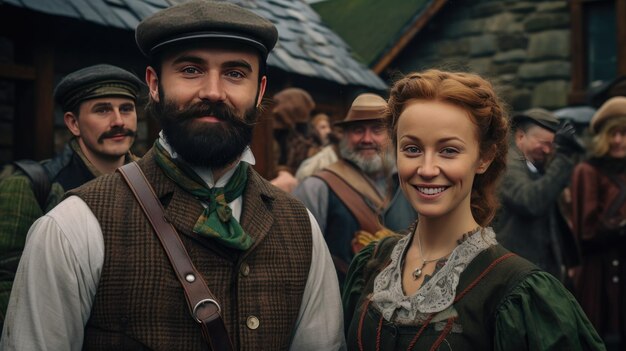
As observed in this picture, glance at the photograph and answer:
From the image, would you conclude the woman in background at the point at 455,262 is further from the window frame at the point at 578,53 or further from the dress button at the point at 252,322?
the window frame at the point at 578,53

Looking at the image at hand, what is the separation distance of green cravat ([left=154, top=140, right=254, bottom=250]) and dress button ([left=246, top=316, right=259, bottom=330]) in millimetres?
224

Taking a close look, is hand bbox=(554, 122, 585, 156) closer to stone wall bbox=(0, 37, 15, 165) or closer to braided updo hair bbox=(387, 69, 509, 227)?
braided updo hair bbox=(387, 69, 509, 227)

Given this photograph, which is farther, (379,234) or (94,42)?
(94,42)

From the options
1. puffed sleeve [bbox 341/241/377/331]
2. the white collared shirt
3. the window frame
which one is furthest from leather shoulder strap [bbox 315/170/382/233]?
the window frame

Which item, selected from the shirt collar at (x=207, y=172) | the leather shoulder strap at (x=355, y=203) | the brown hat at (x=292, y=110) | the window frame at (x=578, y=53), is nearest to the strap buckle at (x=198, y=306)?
the shirt collar at (x=207, y=172)

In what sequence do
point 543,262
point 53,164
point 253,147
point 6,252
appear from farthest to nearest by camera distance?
point 253,147
point 543,262
point 53,164
point 6,252

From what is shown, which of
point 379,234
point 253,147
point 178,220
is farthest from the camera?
point 253,147

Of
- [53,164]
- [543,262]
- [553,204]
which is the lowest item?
[543,262]

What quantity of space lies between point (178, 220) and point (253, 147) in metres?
5.22

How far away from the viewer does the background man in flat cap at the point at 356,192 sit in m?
5.21

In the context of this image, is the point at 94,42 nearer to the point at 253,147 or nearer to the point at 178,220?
the point at 253,147

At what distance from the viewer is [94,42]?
6285mm

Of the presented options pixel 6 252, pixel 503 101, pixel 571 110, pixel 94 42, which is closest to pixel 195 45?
pixel 503 101

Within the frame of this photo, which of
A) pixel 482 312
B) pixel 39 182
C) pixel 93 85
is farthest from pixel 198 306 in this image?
pixel 93 85
